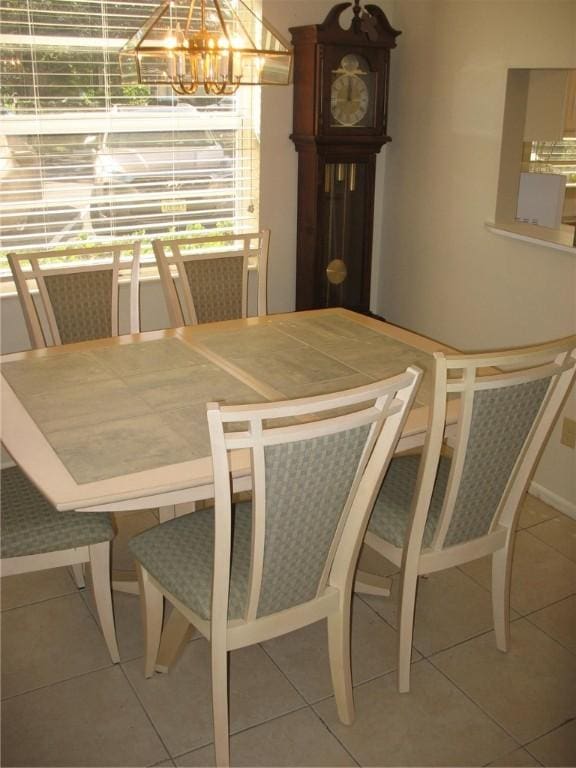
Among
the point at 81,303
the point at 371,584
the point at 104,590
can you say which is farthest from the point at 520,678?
the point at 81,303

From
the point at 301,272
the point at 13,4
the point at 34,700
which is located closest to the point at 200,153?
the point at 301,272

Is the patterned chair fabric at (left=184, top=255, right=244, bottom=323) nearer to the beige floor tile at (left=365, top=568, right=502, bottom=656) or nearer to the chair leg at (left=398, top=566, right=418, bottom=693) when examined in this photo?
the beige floor tile at (left=365, top=568, right=502, bottom=656)

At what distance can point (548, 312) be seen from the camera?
2953mm

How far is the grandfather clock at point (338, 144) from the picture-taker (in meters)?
3.28

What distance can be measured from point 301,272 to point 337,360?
4.27ft

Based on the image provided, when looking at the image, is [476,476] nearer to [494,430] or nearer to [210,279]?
[494,430]

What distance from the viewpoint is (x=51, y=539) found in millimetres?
1972

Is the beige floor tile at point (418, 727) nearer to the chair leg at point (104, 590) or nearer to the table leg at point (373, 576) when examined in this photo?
the table leg at point (373, 576)

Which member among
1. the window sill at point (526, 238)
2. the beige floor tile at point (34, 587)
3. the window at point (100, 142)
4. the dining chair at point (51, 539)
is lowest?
the beige floor tile at point (34, 587)

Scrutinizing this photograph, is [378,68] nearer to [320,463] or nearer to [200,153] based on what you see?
[200,153]

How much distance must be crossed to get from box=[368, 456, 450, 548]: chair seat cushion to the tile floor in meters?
0.41

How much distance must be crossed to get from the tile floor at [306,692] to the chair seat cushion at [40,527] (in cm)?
42

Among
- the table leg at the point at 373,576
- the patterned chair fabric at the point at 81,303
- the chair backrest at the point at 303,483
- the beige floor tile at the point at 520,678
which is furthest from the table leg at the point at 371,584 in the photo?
the patterned chair fabric at the point at 81,303

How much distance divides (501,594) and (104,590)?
43.9 inches
